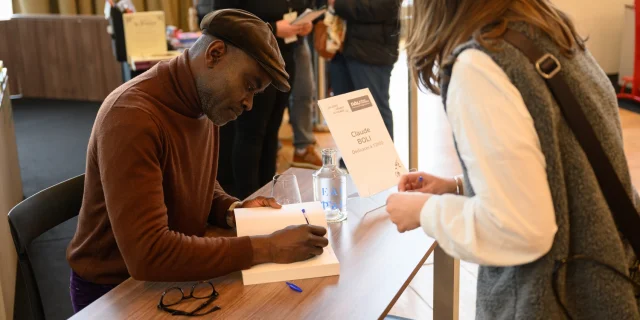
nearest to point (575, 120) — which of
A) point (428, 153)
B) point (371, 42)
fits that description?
point (371, 42)

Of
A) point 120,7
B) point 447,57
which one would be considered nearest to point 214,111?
point 447,57

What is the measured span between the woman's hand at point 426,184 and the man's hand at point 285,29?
1835mm

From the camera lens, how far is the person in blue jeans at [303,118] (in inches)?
164

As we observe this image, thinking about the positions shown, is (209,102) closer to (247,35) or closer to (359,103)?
(247,35)

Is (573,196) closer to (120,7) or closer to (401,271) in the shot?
(401,271)

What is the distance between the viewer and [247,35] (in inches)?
56.7

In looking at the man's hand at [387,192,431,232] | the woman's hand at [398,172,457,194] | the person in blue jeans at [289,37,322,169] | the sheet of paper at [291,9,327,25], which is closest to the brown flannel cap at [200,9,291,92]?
the woman's hand at [398,172,457,194]

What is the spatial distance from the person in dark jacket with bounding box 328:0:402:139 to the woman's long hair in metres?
2.24

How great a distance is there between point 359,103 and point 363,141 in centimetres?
11

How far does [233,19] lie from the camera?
145 cm

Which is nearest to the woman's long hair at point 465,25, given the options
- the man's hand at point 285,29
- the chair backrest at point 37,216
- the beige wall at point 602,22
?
the chair backrest at point 37,216

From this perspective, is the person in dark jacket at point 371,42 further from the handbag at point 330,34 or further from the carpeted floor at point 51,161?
the carpeted floor at point 51,161

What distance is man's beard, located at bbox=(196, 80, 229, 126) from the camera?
150 cm

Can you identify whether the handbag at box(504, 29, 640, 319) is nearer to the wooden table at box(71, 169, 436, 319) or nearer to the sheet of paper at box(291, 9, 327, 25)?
the wooden table at box(71, 169, 436, 319)
